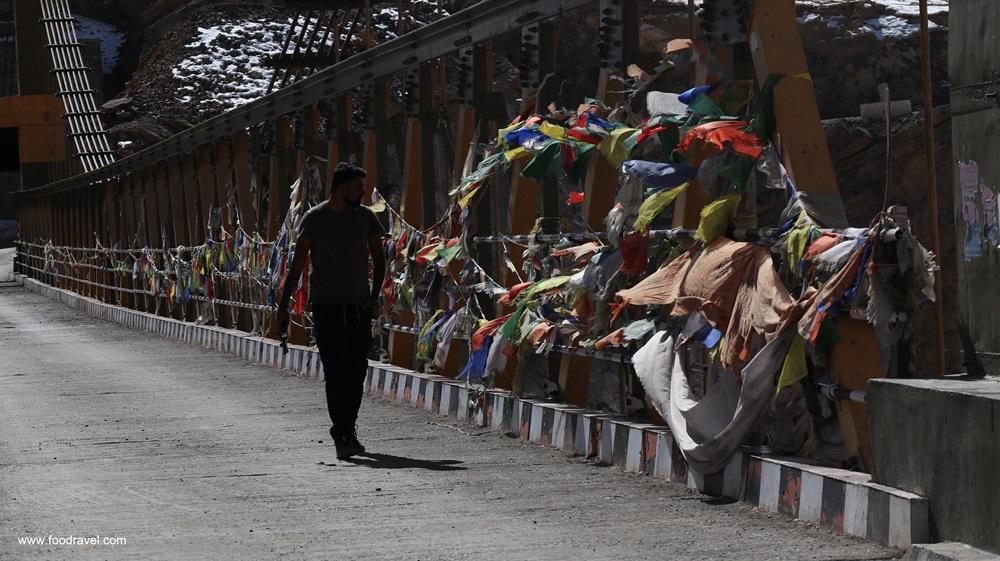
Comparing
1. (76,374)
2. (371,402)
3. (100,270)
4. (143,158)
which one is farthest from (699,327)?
(100,270)

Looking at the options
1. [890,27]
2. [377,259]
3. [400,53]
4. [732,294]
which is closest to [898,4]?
[890,27]

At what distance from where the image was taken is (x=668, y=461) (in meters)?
8.38

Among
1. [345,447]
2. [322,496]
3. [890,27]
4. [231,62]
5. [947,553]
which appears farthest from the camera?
[231,62]

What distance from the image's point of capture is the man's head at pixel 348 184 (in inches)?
404

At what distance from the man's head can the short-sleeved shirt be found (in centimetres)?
9

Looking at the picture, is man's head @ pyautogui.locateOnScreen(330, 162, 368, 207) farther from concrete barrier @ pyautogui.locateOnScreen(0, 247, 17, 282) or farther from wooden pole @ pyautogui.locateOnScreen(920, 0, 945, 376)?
concrete barrier @ pyautogui.locateOnScreen(0, 247, 17, 282)

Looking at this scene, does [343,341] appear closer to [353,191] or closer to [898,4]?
[353,191]

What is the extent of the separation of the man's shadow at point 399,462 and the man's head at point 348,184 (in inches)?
56.4

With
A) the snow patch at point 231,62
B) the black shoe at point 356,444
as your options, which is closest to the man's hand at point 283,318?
the black shoe at point 356,444

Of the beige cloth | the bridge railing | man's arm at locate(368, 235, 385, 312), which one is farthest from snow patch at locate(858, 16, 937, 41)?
the beige cloth

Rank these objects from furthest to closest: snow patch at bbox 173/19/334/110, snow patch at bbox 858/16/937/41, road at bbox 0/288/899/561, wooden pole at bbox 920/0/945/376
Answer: snow patch at bbox 173/19/334/110 → snow patch at bbox 858/16/937/41 → road at bbox 0/288/899/561 → wooden pole at bbox 920/0/945/376

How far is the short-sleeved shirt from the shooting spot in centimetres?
1030

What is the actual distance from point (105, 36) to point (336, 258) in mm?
86731

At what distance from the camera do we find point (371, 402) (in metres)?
14.0
